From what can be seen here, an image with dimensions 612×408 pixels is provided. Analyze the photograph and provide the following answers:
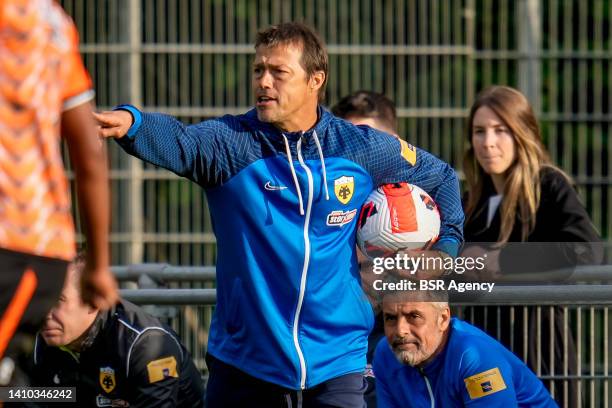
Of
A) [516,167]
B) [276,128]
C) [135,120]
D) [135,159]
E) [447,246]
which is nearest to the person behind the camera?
[135,120]

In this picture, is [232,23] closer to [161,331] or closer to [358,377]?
[161,331]

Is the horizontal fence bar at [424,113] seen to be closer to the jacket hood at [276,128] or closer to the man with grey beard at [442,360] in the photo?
the man with grey beard at [442,360]

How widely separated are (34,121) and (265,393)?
1745 mm

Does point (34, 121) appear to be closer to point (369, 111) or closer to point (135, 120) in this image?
point (135, 120)

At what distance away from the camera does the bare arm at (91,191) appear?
335 centimetres

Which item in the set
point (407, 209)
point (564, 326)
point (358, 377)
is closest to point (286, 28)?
point (407, 209)

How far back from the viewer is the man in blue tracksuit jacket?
15.1 feet

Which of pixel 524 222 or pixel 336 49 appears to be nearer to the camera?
pixel 524 222

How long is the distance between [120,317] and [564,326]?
6.55 feet

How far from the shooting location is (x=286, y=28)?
15.9ft

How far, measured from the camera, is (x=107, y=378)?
5.74 meters

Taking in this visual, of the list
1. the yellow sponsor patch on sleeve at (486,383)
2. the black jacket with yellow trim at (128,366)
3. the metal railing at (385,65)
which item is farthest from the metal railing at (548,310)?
the metal railing at (385,65)

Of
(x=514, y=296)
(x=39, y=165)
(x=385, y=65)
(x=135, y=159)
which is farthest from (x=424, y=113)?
(x=39, y=165)

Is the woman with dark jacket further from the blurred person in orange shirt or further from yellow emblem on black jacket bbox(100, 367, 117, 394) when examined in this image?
the blurred person in orange shirt
